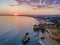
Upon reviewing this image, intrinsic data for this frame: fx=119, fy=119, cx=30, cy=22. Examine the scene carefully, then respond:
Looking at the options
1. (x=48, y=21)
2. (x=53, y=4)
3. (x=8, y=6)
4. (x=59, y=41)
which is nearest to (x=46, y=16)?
(x=48, y=21)

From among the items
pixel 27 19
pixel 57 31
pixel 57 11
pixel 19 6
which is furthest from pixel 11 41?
pixel 57 11

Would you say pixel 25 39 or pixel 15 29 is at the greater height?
pixel 15 29

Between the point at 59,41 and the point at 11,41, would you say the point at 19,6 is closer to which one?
the point at 11,41

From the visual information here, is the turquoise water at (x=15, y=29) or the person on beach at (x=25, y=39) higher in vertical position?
the turquoise water at (x=15, y=29)

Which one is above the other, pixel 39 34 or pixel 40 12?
pixel 40 12

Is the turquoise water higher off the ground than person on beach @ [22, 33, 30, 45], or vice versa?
the turquoise water

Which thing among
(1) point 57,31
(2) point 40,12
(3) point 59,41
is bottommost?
(3) point 59,41

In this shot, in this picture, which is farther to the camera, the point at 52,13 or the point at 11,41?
the point at 52,13
